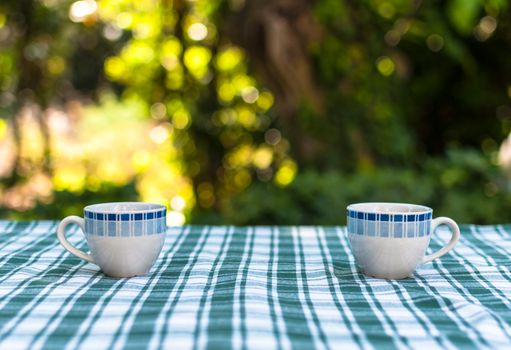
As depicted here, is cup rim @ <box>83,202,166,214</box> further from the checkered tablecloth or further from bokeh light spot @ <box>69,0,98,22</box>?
bokeh light spot @ <box>69,0,98,22</box>

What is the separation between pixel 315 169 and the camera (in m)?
3.12

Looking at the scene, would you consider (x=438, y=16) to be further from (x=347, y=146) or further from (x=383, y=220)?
(x=383, y=220)

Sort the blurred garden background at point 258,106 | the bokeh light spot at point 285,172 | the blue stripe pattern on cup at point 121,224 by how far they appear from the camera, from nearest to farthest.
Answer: the blue stripe pattern on cup at point 121,224 → the blurred garden background at point 258,106 → the bokeh light spot at point 285,172

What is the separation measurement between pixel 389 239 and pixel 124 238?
0.35 metres

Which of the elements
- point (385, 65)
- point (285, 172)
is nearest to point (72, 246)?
point (385, 65)

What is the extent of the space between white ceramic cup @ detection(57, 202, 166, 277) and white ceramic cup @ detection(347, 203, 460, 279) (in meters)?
0.27

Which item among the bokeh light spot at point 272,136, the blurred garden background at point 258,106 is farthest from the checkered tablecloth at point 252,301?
the bokeh light spot at point 272,136

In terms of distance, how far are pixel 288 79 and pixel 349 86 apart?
30cm

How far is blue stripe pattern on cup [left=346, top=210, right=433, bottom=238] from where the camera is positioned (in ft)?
2.89

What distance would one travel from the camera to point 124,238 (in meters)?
0.88

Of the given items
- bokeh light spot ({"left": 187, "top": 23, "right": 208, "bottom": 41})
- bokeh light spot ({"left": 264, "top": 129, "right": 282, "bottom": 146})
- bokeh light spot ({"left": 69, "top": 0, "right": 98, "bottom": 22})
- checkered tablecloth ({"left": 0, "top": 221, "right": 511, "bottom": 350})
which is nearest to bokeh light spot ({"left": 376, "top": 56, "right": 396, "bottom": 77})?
bokeh light spot ({"left": 264, "top": 129, "right": 282, "bottom": 146})

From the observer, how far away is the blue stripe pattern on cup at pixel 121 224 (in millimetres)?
879

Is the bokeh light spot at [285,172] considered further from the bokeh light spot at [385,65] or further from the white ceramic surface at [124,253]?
the white ceramic surface at [124,253]

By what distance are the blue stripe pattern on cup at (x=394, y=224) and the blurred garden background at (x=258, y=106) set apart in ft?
4.33
